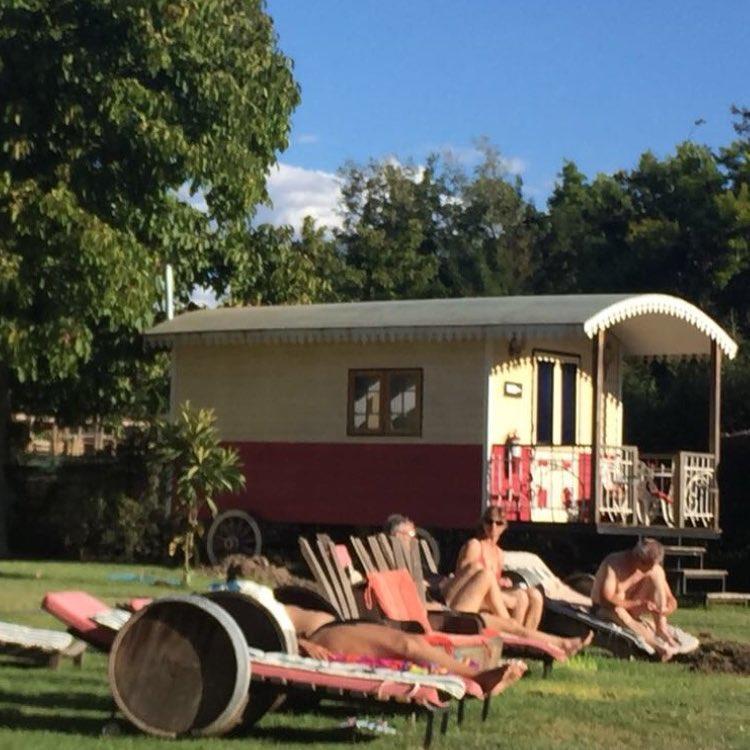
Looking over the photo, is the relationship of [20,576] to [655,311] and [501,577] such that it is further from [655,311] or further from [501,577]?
[655,311]

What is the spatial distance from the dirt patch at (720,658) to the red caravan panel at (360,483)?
8.34 metres

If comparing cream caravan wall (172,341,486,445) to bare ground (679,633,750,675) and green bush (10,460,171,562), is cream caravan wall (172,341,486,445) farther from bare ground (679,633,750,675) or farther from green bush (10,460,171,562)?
bare ground (679,633,750,675)

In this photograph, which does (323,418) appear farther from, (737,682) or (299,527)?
(737,682)

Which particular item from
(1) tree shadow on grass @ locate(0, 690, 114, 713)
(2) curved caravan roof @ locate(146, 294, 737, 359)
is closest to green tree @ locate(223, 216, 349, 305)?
(2) curved caravan roof @ locate(146, 294, 737, 359)

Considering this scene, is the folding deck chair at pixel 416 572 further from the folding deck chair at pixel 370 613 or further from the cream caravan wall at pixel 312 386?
the cream caravan wall at pixel 312 386

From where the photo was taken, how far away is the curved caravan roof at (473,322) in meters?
22.3

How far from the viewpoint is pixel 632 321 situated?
25.3m

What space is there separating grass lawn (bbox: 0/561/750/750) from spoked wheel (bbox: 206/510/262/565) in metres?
11.3

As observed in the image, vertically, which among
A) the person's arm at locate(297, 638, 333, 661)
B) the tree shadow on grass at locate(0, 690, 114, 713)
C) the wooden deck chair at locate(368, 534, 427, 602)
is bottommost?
the tree shadow on grass at locate(0, 690, 114, 713)

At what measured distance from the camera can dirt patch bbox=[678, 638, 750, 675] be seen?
1388 cm

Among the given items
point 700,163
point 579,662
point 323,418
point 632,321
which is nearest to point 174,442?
point 323,418

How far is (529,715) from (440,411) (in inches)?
517

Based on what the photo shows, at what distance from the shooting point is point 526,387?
2420cm

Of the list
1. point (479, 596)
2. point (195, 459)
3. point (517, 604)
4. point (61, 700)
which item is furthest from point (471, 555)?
point (195, 459)
